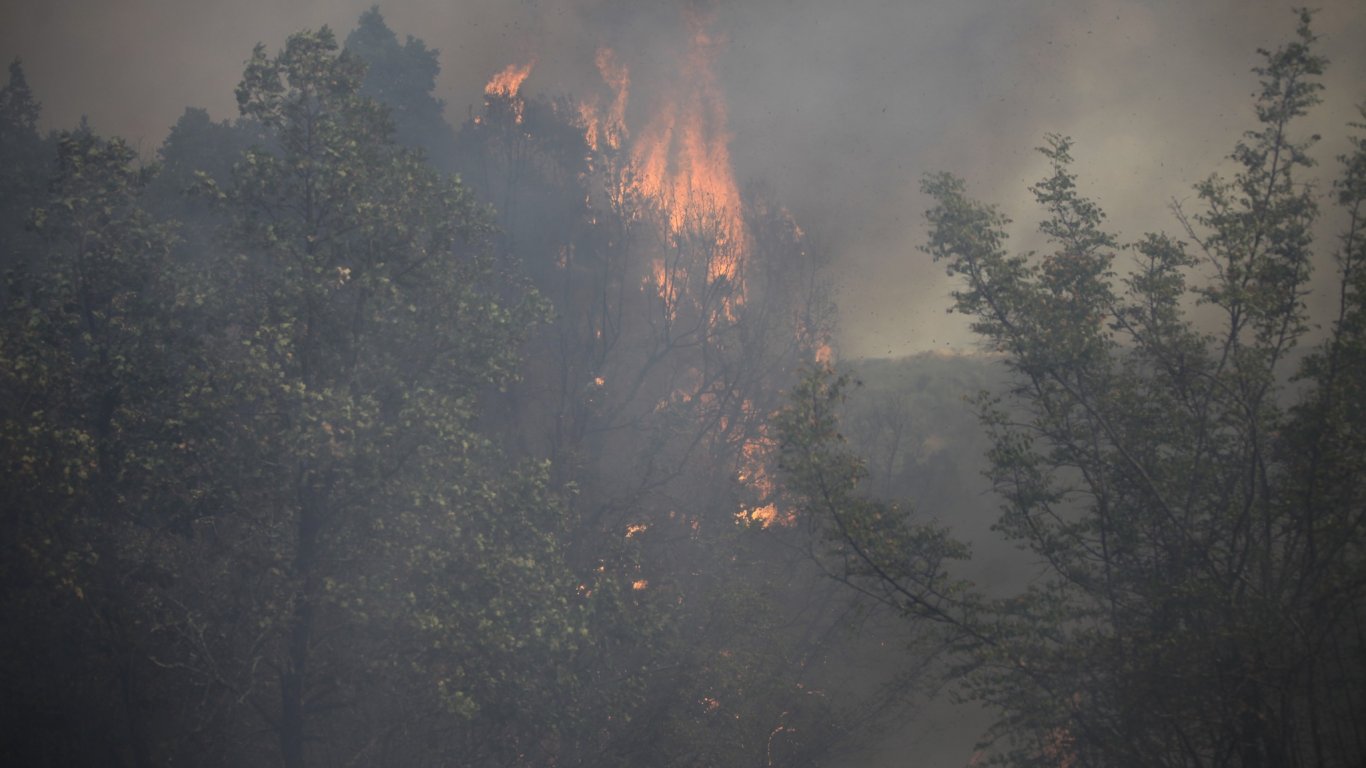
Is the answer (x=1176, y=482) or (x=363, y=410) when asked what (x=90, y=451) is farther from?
(x=1176, y=482)

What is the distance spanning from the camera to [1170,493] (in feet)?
64.4

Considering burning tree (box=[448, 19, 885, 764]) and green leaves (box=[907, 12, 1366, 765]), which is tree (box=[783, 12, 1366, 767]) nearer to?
green leaves (box=[907, 12, 1366, 765])

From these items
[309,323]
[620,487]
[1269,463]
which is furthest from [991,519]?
[309,323]

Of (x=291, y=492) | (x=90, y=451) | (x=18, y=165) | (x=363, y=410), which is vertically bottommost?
(x=90, y=451)

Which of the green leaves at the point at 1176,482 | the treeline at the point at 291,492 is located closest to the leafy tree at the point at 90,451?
the treeline at the point at 291,492

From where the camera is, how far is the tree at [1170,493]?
1672 centimetres

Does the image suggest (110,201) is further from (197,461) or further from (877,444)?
(877,444)

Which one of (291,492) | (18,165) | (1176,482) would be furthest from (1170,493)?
(18,165)

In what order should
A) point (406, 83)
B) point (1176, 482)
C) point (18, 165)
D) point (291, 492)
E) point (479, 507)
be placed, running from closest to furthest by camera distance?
1. point (1176, 482)
2. point (291, 492)
3. point (479, 507)
4. point (18, 165)
5. point (406, 83)

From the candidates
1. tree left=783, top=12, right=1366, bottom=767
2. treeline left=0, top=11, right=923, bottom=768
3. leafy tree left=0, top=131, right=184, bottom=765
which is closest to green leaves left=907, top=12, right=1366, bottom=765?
tree left=783, top=12, right=1366, bottom=767

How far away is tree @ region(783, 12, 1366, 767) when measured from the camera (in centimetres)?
1672

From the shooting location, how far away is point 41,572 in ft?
65.7

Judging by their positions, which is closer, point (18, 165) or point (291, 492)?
point (291, 492)

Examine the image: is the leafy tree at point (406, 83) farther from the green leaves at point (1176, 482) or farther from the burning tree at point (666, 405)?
the green leaves at point (1176, 482)
